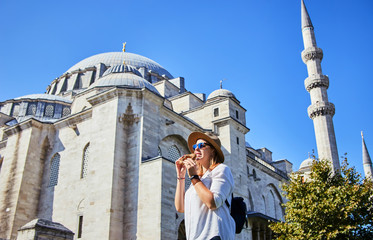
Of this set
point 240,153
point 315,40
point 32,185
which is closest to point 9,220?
point 32,185

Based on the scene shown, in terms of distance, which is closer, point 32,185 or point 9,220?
point 9,220

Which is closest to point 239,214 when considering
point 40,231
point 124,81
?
point 40,231

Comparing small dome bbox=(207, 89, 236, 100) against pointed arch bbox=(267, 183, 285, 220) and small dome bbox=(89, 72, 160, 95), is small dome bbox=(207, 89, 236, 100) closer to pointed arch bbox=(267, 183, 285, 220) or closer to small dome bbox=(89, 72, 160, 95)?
small dome bbox=(89, 72, 160, 95)

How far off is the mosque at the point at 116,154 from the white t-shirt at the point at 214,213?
6.87 metres

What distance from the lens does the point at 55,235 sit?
8781 millimetres

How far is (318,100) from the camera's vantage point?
20.5m

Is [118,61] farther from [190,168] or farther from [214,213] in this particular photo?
[214,213]

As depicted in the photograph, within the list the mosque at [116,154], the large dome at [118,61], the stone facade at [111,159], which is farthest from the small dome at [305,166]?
the large dome at [118,61]

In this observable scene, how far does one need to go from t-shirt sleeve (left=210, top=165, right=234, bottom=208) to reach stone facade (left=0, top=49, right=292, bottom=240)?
10692 mm

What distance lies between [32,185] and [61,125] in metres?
3.20

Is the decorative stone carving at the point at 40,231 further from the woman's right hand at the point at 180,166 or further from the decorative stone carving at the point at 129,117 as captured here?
the decorative stone carving at the point at 129,117

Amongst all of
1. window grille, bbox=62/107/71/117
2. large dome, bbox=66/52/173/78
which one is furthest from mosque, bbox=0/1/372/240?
large dome, bbox=66/52/173/78

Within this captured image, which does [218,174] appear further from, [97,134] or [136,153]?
[97,134]

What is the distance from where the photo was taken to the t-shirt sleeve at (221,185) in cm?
252
